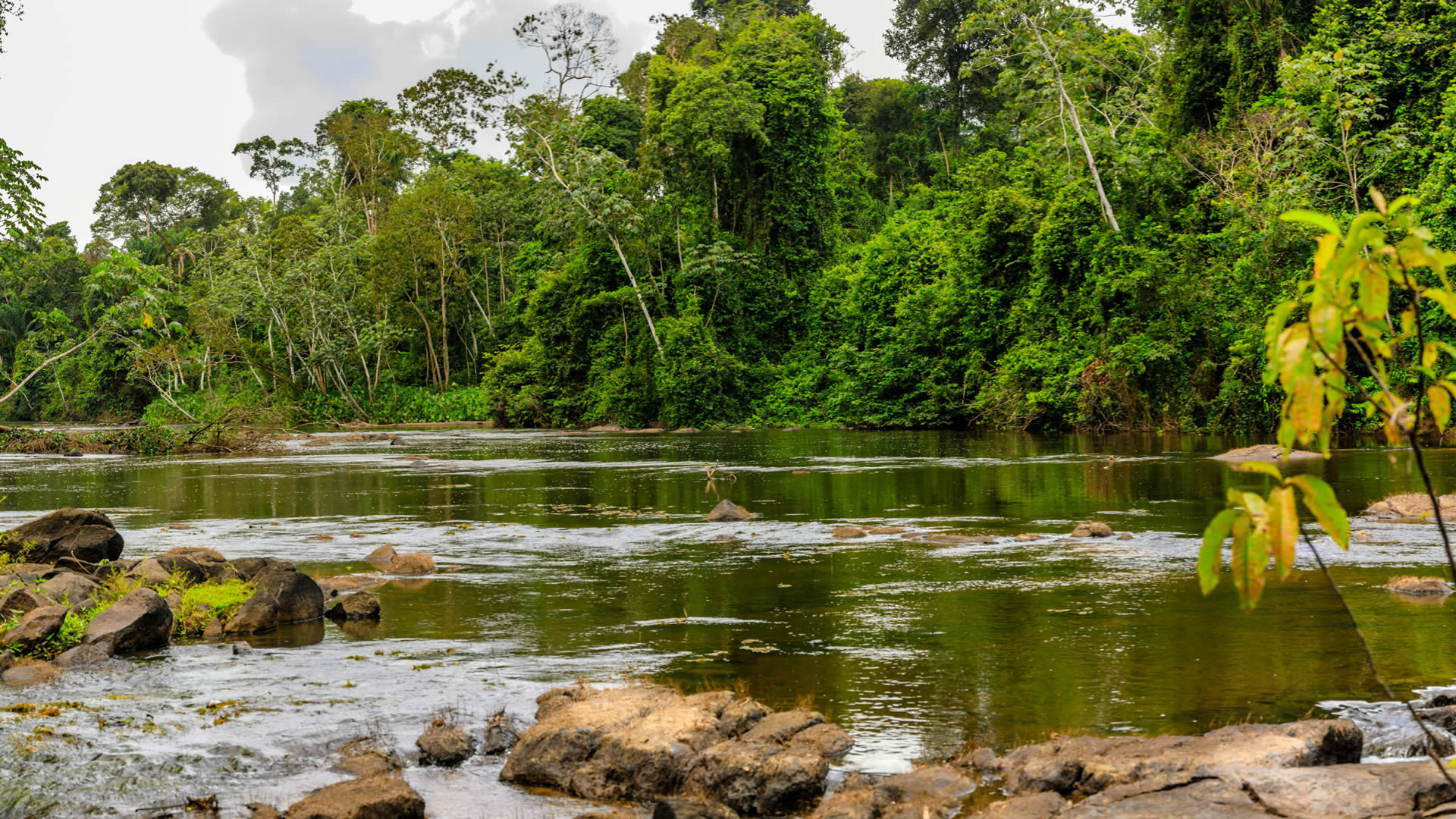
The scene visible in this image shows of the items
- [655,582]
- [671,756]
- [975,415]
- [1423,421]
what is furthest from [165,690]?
[975,415]

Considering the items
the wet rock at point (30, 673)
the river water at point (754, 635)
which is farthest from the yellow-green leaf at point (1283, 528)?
the wet rock at point (30, 673)

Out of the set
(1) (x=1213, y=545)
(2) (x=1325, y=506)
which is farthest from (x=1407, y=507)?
(1) (x=1213, y=545)

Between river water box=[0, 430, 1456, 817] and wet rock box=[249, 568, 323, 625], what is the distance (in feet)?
0.71

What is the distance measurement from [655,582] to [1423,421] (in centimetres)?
2239

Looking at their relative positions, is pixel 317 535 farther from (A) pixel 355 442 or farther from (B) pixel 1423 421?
(A) pixel 355 442

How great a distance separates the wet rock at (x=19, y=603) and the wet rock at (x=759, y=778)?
20.5 feet

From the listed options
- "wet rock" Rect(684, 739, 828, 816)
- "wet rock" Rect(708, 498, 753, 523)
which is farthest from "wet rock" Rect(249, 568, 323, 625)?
"wet rock" Rect(708, 498, 753, 523)

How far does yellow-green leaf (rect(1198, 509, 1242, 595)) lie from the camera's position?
8.47 ft

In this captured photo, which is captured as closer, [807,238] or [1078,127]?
[1078,127]

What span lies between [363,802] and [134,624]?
467 centimetres

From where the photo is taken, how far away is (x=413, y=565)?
12.7 m

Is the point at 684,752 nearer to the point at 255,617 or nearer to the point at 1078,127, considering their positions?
the point at 255,617

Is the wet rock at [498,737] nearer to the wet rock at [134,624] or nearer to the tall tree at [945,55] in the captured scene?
the wet rock at [134,624]

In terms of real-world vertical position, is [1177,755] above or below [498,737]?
above
